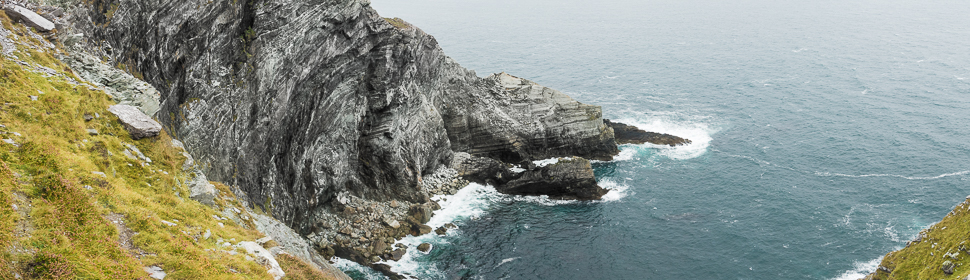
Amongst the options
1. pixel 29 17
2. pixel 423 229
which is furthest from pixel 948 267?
pixel 29 17

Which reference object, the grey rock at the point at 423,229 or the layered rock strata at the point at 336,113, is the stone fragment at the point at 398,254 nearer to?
the layered rock strata at the point at 336,113

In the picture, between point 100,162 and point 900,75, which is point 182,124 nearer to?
point 100,162

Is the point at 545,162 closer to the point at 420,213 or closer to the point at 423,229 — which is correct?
the point at 420,213

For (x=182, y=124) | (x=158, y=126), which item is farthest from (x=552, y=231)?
(x=158, y=126)

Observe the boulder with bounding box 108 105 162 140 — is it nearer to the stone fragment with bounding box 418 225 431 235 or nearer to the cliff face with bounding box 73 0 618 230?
the cliff face with bounding box 73 0 618 230

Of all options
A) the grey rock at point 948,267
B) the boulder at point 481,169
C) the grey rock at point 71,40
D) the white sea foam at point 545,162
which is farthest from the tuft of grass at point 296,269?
the white sea foam at point 545,162
